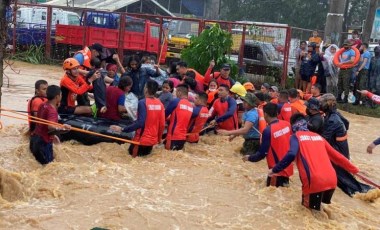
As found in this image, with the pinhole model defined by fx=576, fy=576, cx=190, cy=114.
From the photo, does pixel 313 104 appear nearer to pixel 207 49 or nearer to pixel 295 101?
pixel 295 101

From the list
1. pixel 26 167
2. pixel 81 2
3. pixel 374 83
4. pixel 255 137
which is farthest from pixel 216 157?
pixel 81 2

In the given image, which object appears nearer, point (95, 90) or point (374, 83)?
point (95, 90)

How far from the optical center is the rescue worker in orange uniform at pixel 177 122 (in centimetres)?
916

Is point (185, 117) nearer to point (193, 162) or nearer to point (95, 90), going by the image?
point (193, 162)

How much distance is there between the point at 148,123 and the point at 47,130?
1644mm

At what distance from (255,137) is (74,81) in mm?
3119

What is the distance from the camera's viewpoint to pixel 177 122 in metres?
9.18

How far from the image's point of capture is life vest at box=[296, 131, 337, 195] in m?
6.32

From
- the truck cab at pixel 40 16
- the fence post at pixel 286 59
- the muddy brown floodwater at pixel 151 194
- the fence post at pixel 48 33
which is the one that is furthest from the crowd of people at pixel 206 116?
the truck cab at pixel 40 16

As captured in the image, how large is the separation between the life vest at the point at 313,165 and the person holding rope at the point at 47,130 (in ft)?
9.89

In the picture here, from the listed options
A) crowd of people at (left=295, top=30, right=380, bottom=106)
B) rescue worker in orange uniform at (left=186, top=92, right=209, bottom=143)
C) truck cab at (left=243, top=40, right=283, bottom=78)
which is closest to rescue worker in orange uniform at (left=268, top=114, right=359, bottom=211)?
rescue worker in orange uniform at (left=186, top=92, right=209, bottom=143)

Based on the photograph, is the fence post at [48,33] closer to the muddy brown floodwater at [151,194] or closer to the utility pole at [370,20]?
the utility pole at [370,20]

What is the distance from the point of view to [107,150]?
9.11 metres

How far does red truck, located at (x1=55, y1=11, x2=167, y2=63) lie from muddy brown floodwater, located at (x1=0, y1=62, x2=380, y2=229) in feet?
43.1
